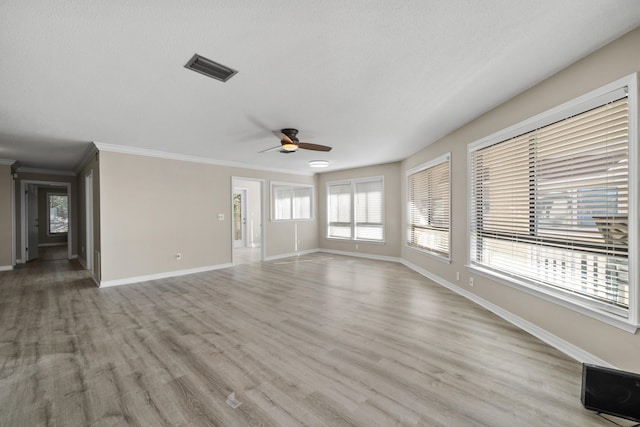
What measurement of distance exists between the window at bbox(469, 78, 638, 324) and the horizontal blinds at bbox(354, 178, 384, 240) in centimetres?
383

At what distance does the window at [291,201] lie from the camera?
7.79 m

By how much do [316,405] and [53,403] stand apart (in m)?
1.86

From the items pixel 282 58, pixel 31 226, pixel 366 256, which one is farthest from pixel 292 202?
pixel 31 226

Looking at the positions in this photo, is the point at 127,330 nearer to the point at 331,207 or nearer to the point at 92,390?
the point at 92,390

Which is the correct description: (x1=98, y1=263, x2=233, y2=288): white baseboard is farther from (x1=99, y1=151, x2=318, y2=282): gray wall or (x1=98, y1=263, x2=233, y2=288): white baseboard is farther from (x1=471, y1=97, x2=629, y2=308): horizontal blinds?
(x1=471, y1=97, x2=629, y2=308): horizontal blinds

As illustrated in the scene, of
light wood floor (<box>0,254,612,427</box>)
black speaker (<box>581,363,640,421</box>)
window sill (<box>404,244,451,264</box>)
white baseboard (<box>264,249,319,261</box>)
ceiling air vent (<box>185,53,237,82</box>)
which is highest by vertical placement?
ceiling air vent (<box>185,53,237,82</box>)

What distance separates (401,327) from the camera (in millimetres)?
3053

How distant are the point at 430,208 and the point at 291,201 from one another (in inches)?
167

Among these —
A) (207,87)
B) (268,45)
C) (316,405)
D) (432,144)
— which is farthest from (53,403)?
(432,144)

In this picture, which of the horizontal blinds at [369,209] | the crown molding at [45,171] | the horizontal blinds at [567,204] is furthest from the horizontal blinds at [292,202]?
the crown molding at [45,171]

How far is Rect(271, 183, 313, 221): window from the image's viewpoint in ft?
25.6

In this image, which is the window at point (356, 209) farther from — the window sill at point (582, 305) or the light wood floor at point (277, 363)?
the window sill at point (582, 305)

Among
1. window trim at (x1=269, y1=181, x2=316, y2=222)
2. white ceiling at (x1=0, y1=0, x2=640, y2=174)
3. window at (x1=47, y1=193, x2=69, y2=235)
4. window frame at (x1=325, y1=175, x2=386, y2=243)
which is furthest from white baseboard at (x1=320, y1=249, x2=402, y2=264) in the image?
window at (x1=47, y1=193, x2=69, y2=235)

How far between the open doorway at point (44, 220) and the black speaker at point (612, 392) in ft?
35.7
